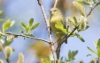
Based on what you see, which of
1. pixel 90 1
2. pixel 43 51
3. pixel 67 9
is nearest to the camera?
pixel 90 1

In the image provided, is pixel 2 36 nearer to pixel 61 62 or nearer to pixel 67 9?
pixel 61 62

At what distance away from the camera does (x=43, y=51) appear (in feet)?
11.2

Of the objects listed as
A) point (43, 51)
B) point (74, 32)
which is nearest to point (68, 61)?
point (74, 32)

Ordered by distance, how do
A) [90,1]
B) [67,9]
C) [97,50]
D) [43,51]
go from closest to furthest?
[97,50] < [90,1] < [43,51] < [67,9]

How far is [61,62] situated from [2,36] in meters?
0.35

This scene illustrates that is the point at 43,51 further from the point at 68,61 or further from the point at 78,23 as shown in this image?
the point at 78,23

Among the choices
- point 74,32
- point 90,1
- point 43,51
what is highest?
point 90,1

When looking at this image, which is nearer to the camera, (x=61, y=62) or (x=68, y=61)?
(x=61, y=62)

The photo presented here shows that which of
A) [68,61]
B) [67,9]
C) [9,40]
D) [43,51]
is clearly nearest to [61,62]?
[68,61]

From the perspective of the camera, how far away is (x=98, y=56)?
4.79ft

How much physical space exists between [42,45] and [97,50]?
2.11 meters

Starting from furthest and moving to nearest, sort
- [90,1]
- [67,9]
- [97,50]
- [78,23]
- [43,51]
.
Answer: [67,9]
[43,51]
[90,1]
[97,50]
[78,23]

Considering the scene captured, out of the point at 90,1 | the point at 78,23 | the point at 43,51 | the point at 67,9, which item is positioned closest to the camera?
the point at 78,23

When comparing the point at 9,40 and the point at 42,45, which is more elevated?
the point at 9,40
